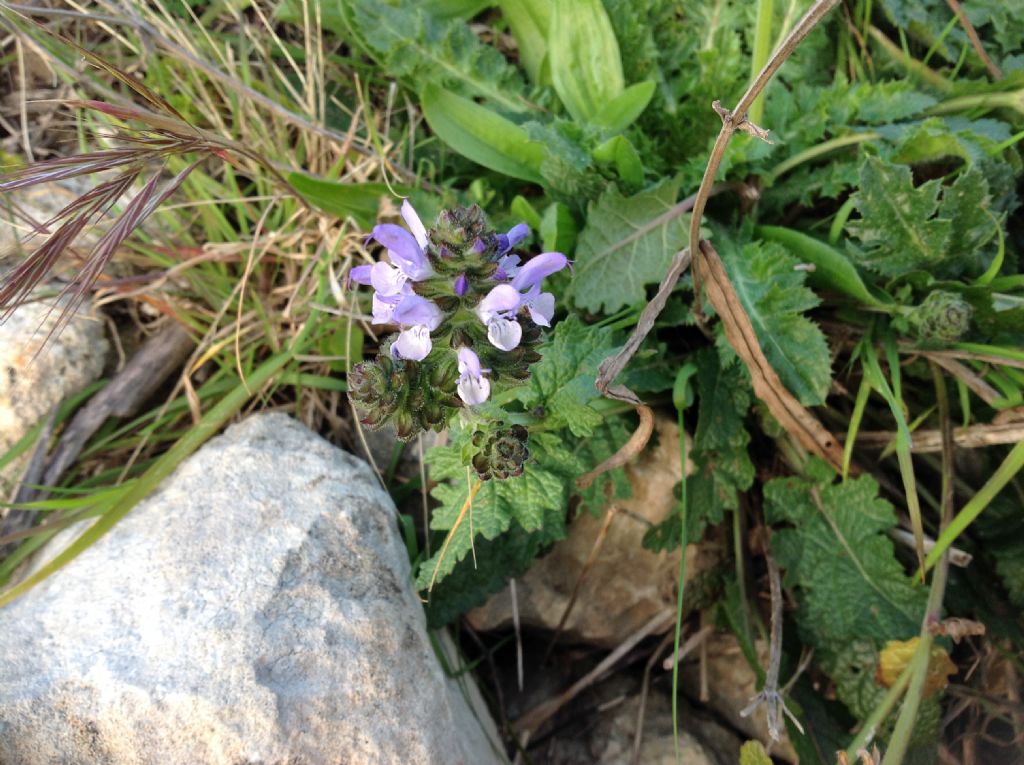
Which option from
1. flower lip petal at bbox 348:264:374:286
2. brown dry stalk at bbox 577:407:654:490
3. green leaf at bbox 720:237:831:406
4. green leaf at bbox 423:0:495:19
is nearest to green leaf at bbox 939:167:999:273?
green leaf at bbox 720:237:831:406

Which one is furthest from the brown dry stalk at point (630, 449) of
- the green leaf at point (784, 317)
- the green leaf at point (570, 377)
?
the green leaf at point (784, 317)

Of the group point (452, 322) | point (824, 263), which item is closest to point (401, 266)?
point (452, 322)

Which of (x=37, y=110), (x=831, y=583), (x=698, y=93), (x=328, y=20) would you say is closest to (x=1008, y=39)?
(x=698, y=93)

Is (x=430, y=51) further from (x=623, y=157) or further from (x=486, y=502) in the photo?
(x=486, y=502)

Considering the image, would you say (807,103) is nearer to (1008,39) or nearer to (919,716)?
(1008,39)

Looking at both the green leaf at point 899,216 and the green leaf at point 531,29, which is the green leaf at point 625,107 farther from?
the green leaf at point 899,216

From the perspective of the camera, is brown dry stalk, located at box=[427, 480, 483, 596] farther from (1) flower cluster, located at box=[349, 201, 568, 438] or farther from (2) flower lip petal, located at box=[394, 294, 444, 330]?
(2) flower lip petal, located at box=[394, 294, 444, 330]
